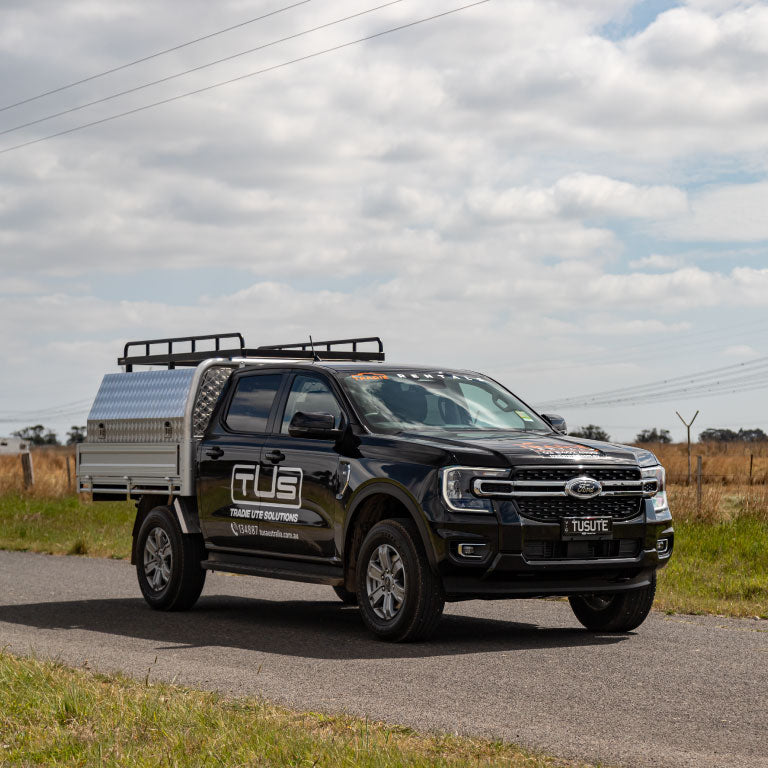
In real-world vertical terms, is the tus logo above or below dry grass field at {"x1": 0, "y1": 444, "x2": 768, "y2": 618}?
above

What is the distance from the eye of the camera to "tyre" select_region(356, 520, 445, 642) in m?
9.41

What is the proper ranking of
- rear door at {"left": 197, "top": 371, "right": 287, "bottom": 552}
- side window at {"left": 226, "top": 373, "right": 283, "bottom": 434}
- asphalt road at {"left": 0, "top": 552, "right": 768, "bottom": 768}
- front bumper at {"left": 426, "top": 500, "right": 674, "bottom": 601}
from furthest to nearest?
side window at {"left": 226, "top": 373, "right": 283, "bottom": 434} → rear door at {"left": 197, "top": 371, "right": 287, "bottom": 552} → front bumper at {"left": 426, "top": 500, "right": 674, "bottom": 601} → asphalt road at {"left": 0, "top": 552, "right": 768, "bottom": 768}

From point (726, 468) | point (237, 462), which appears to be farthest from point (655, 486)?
point (726, 468)

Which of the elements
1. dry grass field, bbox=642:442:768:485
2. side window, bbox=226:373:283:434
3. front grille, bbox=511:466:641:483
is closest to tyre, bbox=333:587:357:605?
side window, bbox=226:373:283:434

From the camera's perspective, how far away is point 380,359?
1299 cm

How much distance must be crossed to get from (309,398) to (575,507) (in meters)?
2.64

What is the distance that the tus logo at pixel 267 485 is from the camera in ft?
35.4

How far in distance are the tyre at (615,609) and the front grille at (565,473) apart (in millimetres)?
946

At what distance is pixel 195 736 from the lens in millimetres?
6160

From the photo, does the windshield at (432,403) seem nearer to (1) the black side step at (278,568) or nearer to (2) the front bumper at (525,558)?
(1) the black side step at (278,568)

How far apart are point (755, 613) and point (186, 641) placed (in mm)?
4876

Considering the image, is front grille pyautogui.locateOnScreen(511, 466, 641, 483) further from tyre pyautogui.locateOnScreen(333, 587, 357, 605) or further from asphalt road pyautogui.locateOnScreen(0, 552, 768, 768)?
tyre pyautogui.locateOnScreen(333, 587, 357, 605)

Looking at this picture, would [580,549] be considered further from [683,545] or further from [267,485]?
[683,545]

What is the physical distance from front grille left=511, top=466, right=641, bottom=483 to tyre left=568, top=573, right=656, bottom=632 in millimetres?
946
